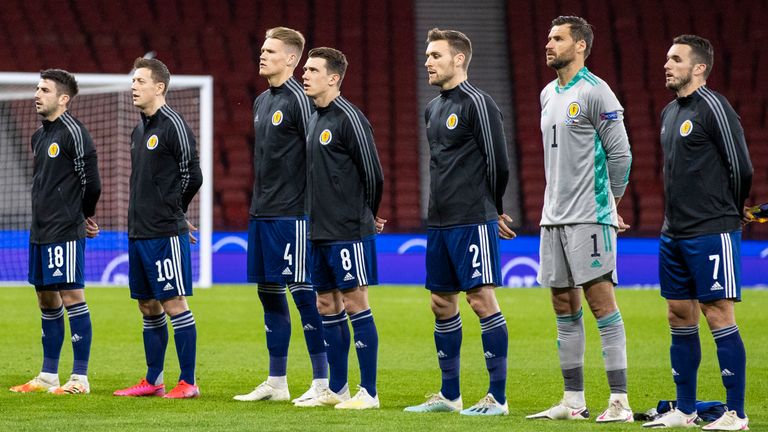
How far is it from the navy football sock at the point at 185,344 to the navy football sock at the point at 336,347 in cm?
92

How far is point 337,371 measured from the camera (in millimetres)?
6992

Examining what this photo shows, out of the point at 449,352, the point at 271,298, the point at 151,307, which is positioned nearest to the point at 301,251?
the point at 271,298

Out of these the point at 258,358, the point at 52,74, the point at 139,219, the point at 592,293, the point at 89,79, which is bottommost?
the point at 258,358

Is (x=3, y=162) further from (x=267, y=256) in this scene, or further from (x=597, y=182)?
(x=597, y=182)

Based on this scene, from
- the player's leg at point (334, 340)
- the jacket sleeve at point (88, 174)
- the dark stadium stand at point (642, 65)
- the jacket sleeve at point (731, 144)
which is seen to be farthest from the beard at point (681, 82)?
the dark stadium stand at point (642, 65)

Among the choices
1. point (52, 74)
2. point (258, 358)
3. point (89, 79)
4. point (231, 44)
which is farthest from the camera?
point (231, 44)

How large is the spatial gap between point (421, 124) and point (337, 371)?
1775 cm

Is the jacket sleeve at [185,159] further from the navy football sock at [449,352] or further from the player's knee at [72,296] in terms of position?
the navy football sock at [449,352]

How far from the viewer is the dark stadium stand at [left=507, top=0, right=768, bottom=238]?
2244 centimetres

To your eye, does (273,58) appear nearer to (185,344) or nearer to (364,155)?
(364,155)

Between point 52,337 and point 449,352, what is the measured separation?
9.09 feet

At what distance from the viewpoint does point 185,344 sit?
736 cm

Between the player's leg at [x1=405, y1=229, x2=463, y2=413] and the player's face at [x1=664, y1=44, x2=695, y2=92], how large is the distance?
1.50 m

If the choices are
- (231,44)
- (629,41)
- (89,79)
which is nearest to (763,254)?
(629,41)
